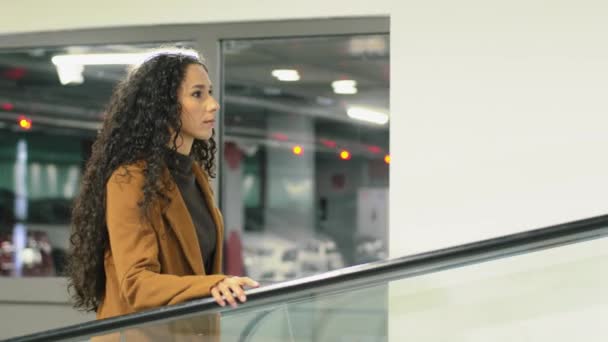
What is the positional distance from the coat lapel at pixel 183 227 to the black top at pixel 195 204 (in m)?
0.07

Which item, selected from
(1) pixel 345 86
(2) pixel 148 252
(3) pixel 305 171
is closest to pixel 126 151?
(2) pixel 148 252

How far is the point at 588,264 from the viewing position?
10.1 ft

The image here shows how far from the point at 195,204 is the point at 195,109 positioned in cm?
26

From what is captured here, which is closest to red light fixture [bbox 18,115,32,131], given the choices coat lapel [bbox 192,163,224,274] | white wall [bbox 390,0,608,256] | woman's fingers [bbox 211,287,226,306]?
white wall [bbox 390,0,608,256]

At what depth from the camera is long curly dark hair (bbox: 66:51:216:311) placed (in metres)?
2.68

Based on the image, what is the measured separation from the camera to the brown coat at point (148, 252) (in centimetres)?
254

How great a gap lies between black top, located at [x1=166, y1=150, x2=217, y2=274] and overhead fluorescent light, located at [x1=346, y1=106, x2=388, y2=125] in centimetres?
1574

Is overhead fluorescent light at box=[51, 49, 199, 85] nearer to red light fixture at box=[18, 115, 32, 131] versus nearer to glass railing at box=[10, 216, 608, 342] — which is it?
glass railing at box=[10, 216, 608, 342]

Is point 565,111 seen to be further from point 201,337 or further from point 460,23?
point 201,337

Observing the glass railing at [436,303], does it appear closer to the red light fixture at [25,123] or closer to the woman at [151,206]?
the woman at [151,206]

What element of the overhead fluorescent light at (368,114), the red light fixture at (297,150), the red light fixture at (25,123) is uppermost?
the overhead fluorescent light at (368,114)

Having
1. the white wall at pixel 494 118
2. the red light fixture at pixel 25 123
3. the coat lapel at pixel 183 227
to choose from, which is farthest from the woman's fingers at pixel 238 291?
the red light fixture at pixel 25 123

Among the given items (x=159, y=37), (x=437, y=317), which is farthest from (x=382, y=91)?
(x=437, y=317)

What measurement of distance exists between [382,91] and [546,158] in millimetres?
11688
